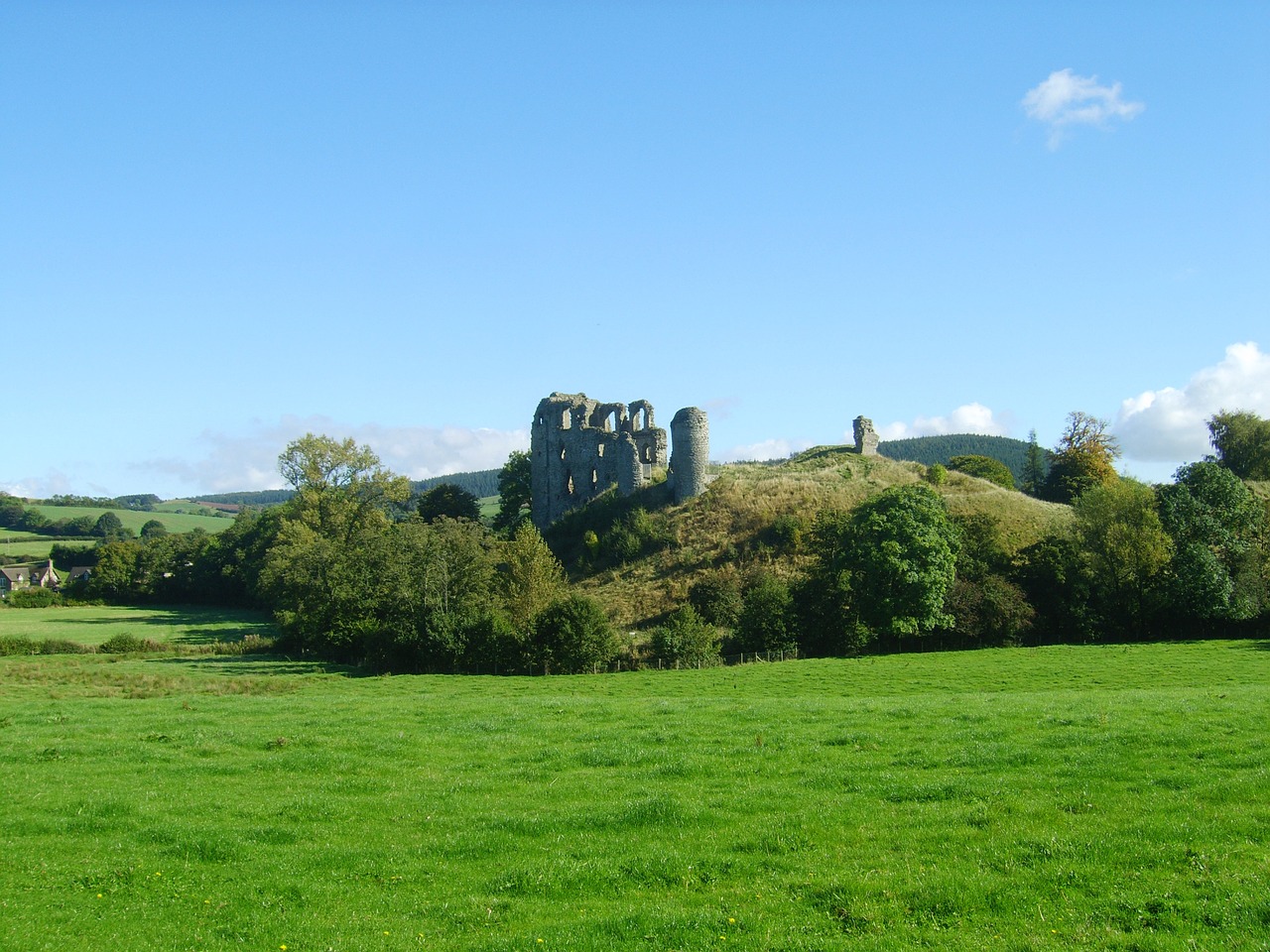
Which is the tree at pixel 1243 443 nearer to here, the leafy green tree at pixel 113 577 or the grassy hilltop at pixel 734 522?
the grassy hilltop at pixel 734 522

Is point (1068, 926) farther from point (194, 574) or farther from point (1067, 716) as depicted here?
point (194, 574)

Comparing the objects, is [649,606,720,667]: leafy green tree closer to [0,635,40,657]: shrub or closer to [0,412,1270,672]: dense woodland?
[0,412,1270,672]: dense woodland

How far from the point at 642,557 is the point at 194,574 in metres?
52.7

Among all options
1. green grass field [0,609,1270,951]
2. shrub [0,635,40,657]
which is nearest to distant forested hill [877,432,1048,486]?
shrub [0,635,40,657]

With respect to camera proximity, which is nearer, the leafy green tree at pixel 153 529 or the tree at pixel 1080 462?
the tree at pixel 1080 462

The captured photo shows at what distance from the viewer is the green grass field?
9516 millimetres

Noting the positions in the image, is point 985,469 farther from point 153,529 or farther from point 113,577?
point 153,529

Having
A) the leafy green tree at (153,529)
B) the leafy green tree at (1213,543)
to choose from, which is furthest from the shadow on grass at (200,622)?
the leafy green tree at (1213,543)

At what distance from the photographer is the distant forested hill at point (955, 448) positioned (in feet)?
438

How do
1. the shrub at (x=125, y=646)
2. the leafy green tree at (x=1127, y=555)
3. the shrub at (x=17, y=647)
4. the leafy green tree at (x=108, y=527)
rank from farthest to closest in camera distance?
the leafy green tree at (x=108, y=527)
the shrub at (x=125, y=646)
the shrub at (x=17, y=647)
the leafy green tree at (x=1127, y=555)

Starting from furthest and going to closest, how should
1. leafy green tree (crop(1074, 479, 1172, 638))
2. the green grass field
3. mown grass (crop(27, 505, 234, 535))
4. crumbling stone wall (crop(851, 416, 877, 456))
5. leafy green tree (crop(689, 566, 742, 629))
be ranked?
mown grass (crop(27, 505, 234, 535)) < crumbling stone wall (crop(851, 416, 877, 456)) < leafy green tree (crop(689, 566, 742, 629)) < leafy green tree (crop(1074, 479, 1172, 638)) < the green grass field

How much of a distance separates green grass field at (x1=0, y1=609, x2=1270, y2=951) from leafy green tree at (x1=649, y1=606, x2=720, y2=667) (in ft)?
62.6

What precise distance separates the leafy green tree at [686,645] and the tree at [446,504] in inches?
1475

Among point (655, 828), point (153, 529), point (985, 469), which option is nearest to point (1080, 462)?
point (985, 469)
